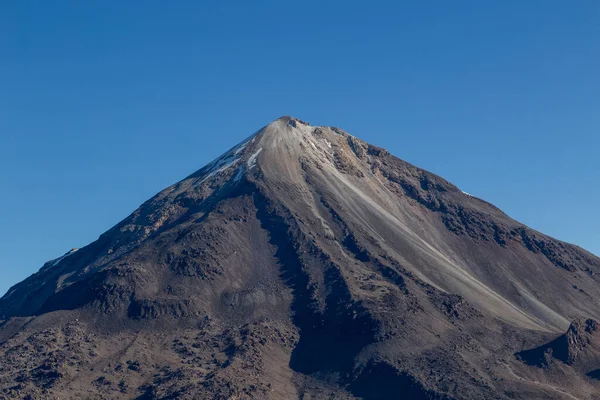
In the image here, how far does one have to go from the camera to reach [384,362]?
136m

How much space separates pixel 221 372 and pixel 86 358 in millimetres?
22158

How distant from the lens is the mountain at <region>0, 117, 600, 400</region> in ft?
430

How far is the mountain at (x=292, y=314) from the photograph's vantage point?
131 meters

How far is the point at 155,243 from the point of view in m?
171

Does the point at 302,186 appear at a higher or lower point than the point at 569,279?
higher

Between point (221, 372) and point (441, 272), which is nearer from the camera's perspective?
point (221, 372)

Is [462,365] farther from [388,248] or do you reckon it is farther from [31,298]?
[31,298]

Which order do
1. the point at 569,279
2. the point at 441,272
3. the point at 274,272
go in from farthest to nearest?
1. the point at 569,279
2. the point at 441,272
3. the point at 274,272

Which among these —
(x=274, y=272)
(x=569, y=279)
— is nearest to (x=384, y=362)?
(x=274, y=272)

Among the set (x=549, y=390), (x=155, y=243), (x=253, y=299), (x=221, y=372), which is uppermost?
(x=155, y=243)

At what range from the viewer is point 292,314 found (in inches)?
6063

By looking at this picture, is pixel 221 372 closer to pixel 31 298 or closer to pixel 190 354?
pixel 190 354

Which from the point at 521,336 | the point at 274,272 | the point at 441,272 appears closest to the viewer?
the point at 521,336

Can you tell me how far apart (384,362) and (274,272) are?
37.0 meters
